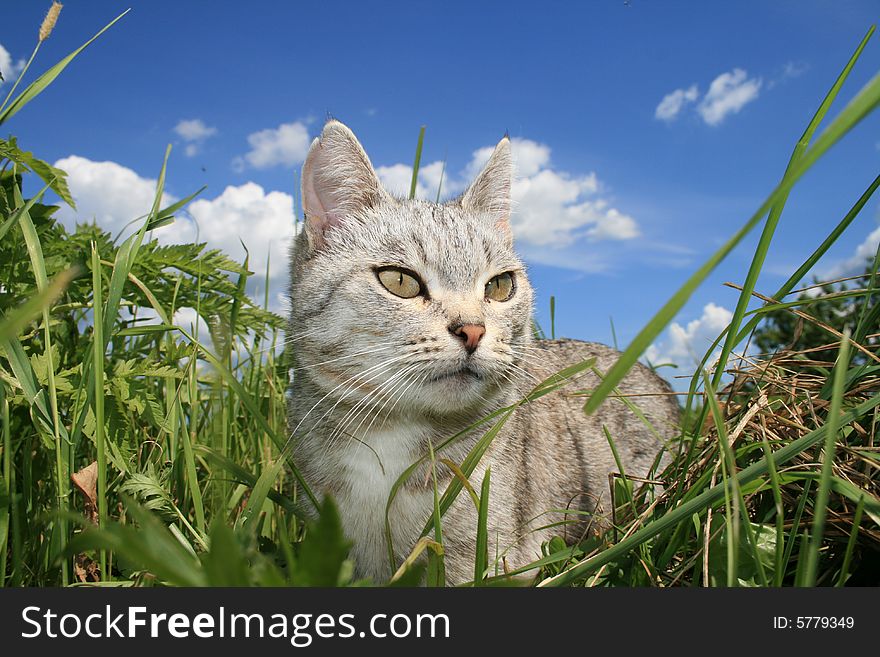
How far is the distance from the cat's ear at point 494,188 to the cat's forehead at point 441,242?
0.22 meters

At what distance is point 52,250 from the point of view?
2.85 meters

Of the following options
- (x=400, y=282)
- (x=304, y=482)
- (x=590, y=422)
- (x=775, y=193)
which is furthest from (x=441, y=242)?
(x=775, y=193)

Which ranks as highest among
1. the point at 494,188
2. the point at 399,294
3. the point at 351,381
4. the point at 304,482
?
the point at 494,188

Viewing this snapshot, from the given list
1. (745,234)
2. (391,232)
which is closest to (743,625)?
(745,234)

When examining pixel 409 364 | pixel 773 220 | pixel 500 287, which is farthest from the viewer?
pixel 500 287

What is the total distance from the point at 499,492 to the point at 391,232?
→ 4.15 feet

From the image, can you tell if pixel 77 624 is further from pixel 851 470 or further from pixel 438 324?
pixel 851 470

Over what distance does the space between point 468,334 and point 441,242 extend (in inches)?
23.0

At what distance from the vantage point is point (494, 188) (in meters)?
3.35

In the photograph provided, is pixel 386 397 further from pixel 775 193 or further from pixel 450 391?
pixel 775 193

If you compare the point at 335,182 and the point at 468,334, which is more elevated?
the point at 335,182

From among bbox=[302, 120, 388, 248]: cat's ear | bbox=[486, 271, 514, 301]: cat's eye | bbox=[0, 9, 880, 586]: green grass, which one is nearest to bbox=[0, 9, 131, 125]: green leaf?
bbox=[0, 9, 880, 586]: green grass

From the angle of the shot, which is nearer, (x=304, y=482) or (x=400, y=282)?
(x=304, y=482)

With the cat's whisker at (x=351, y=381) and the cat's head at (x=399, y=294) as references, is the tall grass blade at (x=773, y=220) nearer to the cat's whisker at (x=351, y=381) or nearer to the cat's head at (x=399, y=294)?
the cat's head at (x=399, y=294)
